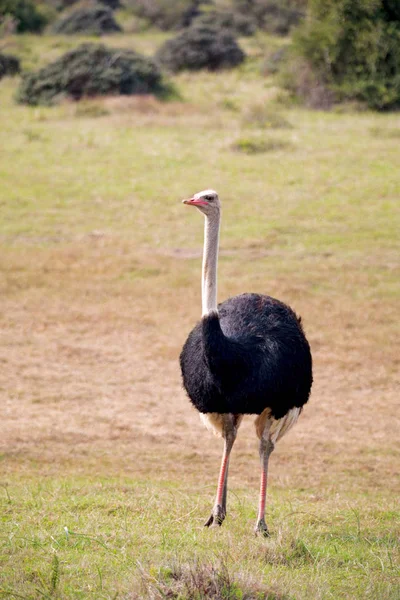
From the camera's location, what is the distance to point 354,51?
2033 cm

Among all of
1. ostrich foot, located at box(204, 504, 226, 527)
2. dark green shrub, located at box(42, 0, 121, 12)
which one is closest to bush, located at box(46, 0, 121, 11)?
dark green shrub, located at box(42, 0, 121, 12)

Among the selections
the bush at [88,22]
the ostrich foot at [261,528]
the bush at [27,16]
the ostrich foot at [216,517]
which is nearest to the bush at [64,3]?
the bush at [27,16]

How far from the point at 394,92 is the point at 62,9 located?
903 inches

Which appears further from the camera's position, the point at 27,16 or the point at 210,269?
the point at 27,16

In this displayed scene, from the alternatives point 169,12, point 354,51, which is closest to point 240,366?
point 354,51

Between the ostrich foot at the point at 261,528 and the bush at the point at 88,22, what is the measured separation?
29.5m

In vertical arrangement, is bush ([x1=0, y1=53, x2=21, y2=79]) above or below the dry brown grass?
above

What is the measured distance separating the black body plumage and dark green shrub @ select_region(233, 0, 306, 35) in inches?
1088

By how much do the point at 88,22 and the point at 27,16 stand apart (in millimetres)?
2399

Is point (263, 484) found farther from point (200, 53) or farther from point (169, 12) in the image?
point (169, 12)

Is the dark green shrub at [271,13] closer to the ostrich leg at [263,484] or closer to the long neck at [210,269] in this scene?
the long neck at [210,269]

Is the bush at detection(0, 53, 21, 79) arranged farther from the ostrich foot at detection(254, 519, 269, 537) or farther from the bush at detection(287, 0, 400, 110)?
the ostrich foot at detection(254, 519, 269, 537)

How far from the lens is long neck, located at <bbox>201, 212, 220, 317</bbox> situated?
497 cm

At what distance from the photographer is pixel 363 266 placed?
12.1 metres
